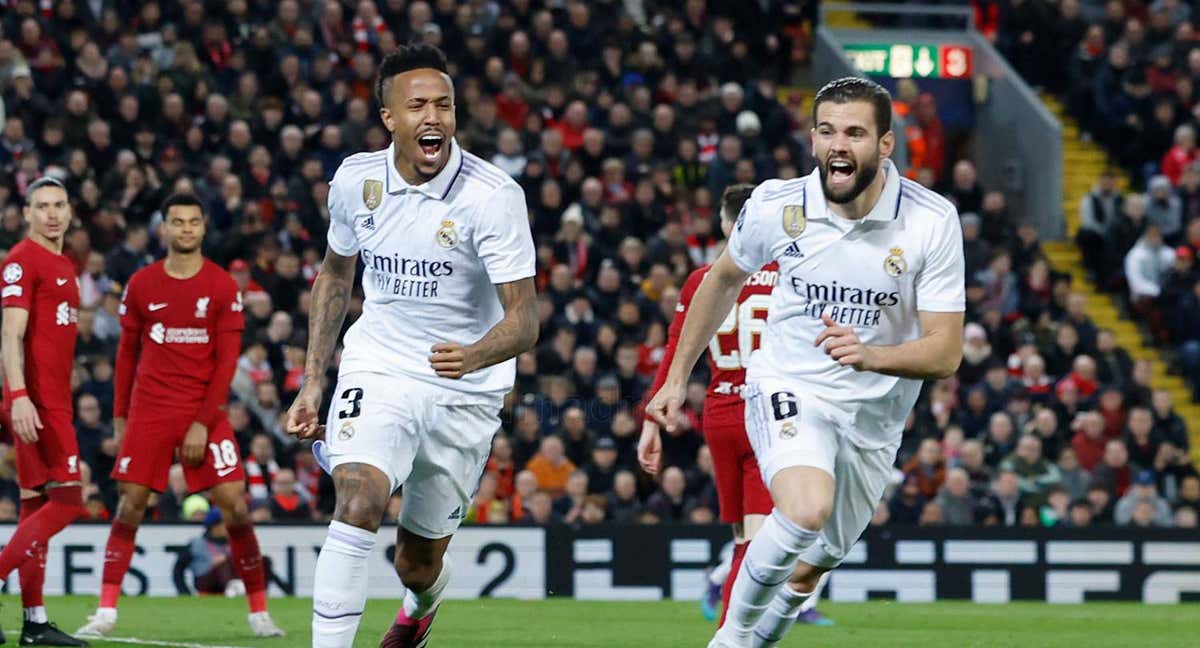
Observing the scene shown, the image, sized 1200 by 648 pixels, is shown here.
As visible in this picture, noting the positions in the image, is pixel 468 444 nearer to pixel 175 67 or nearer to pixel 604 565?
pixel 604 565

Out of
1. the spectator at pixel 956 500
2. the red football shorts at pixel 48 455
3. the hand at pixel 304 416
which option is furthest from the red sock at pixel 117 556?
the spectator at pixel 956 500

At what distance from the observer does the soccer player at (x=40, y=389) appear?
33.6ft

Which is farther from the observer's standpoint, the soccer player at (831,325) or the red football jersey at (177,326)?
the red football jersey at (177,326)

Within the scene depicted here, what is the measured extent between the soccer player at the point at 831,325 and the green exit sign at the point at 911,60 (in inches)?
711

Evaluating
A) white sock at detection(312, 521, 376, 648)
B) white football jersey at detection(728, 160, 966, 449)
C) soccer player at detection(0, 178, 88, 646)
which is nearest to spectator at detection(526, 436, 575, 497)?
soccer player at detection(0, 178, 88, 646)

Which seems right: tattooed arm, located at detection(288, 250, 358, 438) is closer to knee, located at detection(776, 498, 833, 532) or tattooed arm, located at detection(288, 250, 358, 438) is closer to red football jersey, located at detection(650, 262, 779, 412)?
knee, located at detection(776, 498, 833, 532)

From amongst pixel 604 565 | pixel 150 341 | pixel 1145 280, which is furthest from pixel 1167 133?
pixel 150 341

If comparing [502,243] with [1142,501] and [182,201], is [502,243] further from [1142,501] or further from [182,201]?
[1142,501]

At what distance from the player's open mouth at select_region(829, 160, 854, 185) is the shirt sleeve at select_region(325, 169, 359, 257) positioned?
195 cm

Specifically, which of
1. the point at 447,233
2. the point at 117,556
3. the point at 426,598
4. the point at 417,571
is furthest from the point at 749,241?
the point at 117,556

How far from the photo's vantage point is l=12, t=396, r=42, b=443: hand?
10.1 metres

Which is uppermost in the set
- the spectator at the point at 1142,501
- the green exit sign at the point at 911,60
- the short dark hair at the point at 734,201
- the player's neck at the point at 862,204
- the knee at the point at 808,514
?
the green exit sign at the point at 911,60

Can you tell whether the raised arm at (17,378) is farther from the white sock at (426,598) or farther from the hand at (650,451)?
the hand at (650,451)

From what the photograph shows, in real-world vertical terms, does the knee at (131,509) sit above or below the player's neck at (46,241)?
below
